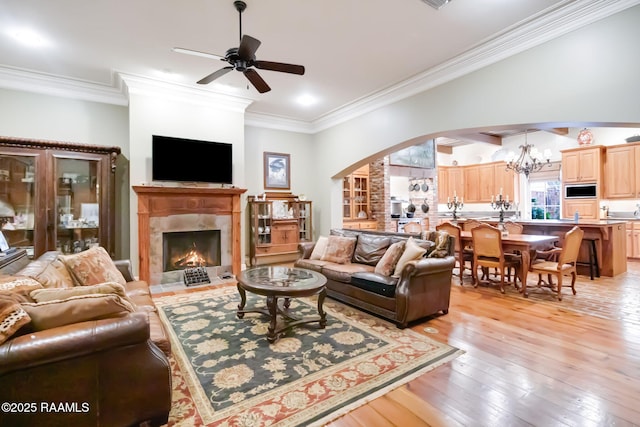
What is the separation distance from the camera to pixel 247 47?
2838mm

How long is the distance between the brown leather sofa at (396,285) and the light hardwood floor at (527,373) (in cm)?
24

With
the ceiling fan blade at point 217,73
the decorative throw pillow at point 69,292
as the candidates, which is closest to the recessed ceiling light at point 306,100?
A: the ceiling fan blade at point 217,73

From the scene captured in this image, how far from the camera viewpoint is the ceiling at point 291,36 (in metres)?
3.08

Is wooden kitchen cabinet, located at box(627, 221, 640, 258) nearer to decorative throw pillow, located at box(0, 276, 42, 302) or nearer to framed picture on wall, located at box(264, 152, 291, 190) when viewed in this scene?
framed picture on wall, located at box(264, 152, 291, 190)

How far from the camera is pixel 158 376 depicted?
67.0 inches

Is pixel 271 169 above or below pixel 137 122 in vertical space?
below

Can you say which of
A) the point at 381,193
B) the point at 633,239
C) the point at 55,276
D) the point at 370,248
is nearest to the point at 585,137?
the point at 633,239

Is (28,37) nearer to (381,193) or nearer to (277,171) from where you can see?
(277,171)

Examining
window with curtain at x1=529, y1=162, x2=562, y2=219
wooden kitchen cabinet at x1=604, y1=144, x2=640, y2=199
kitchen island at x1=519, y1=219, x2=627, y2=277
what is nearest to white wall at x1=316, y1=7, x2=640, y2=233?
kitchen island at x1=519, y1=219, x2=627, y2=277

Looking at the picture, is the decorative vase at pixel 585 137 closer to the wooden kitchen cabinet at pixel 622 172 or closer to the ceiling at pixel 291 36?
the wooden kitchen cabinet at pixel 622 172

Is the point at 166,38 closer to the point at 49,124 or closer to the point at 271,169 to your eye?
the point at 49,124

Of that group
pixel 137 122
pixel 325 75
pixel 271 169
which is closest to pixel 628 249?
pixel 325 75

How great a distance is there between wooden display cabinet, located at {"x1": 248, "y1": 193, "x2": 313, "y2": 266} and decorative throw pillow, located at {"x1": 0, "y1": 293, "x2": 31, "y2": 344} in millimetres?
4612

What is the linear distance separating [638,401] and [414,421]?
1.53 meters
